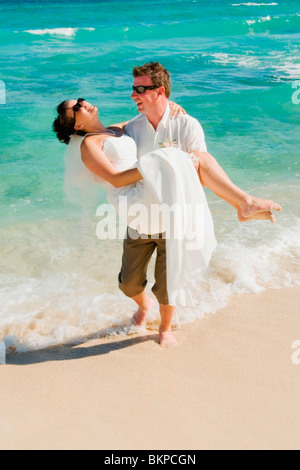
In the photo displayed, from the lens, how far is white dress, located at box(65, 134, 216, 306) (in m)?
3.31

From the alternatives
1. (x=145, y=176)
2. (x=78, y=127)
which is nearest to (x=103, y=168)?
(x=145, y=176)

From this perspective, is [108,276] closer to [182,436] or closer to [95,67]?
[182,436]

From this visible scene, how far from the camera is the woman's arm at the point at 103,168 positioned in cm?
334

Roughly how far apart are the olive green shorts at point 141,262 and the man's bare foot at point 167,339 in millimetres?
320

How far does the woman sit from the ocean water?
1.85 feet

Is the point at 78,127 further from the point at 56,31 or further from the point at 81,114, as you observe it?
the point at 56,31

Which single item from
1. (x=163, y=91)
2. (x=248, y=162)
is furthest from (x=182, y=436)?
(x=248, y=162)

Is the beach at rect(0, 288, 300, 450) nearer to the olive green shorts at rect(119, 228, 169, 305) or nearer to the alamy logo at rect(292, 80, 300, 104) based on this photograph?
the olive green shorts at rect(119, 228, 169, 305)

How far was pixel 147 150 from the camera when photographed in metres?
3.69

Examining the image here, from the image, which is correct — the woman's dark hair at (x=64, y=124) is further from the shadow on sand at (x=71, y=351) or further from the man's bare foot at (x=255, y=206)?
the shadow on sand at (x=71, y=351)

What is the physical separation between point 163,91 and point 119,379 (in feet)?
6.53

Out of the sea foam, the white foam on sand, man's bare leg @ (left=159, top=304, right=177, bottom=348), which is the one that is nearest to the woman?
man's bare leg @ (left=159, top=304, right=177, bottom=348)

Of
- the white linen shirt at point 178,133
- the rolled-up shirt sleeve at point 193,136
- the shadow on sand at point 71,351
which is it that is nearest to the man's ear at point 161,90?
the white linen shirt at point 178,133

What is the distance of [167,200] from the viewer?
11.0 feet
